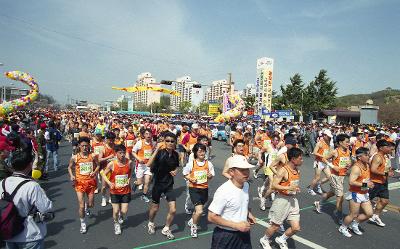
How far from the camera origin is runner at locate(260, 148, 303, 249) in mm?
4520

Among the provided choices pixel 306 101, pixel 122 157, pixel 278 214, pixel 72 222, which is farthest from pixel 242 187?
pixel 306 101

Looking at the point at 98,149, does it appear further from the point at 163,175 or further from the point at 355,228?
the point at 355,228

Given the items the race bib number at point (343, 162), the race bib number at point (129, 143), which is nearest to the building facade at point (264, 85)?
the race bib number at point (129, 143)

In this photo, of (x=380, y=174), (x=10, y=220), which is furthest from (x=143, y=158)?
(x=380, y=174)

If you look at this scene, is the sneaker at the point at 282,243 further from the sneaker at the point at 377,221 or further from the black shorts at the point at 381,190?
the sneaker at the point at 377,221

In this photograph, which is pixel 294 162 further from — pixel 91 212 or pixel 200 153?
pixel 91 212

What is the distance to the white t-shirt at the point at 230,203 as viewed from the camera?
2.84 meters

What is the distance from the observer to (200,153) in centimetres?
516

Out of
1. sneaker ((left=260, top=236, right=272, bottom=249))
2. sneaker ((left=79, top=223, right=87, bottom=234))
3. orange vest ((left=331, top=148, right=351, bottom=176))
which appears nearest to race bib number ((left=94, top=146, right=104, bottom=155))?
sneaker ((left=79, top=223, right=87, bottom=234))

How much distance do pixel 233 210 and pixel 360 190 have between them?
3.43m

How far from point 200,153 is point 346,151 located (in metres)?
3.71

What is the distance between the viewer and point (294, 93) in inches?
1686

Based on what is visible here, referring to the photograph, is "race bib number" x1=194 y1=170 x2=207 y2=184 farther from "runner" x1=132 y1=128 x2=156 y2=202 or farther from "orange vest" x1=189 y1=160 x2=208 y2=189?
"runner" x1=132 y1=128 x2=156 y2=202

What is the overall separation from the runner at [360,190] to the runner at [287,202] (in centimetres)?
134
